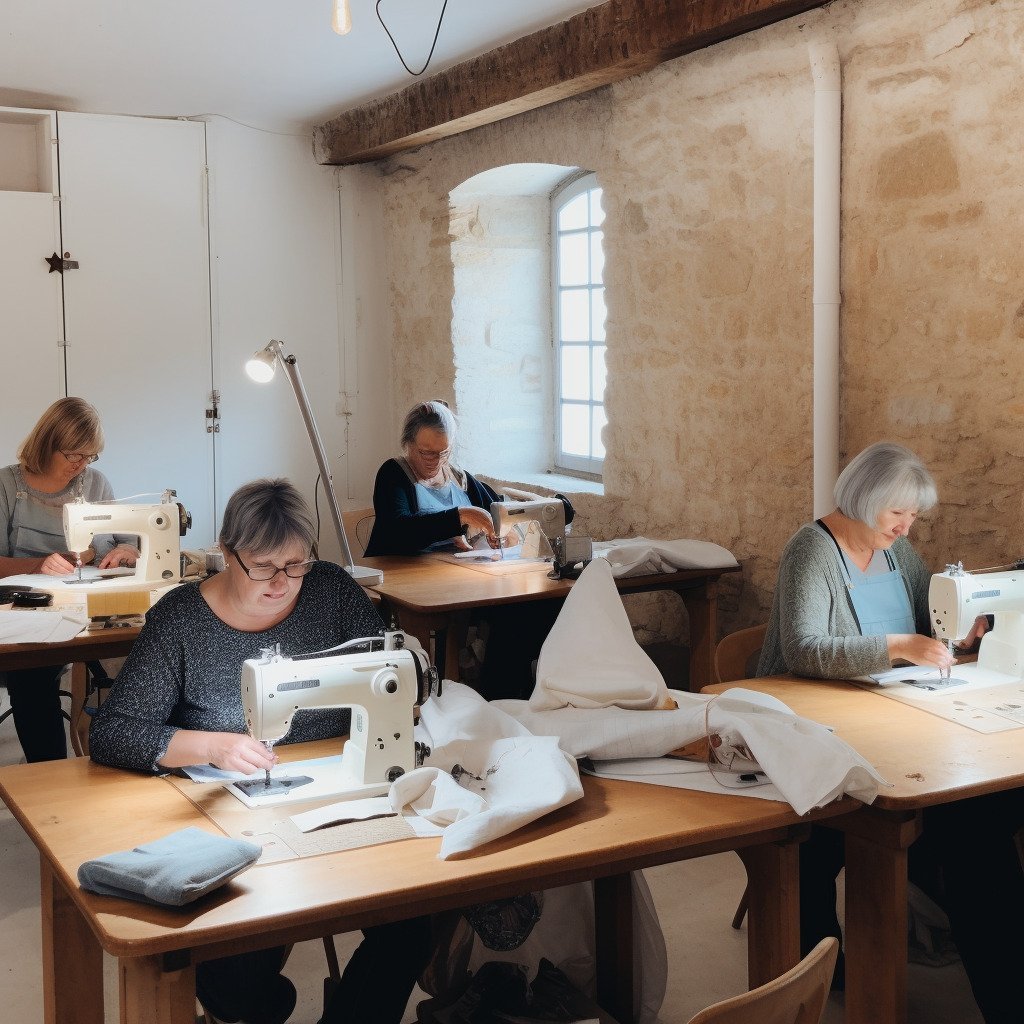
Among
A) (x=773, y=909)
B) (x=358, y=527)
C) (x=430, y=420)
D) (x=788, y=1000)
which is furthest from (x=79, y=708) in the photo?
(x=788, y=1000)

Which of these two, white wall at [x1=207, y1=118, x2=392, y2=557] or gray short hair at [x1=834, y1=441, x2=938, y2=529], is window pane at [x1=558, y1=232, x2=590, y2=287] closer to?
white wall at [x1=207, y1=118, x2=392, y2=557]

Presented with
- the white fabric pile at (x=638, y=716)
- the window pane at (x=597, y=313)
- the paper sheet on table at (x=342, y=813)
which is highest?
the window pane at (x=597, y=313)

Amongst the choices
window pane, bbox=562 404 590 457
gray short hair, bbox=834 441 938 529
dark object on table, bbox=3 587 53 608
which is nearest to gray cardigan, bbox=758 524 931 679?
gray short hair, bbox=834 441 938 529

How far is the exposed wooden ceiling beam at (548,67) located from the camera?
13.3 feet

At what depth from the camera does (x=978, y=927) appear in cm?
246

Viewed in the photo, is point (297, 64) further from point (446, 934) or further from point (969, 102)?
point (446, 934)

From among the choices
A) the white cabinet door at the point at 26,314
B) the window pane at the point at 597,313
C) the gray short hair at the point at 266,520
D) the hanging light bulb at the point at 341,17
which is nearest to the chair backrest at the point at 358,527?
the window pane at the point at 597,313

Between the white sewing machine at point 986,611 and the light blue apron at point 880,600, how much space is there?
223 millimetres

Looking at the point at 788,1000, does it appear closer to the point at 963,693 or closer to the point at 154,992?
the point at 154,992

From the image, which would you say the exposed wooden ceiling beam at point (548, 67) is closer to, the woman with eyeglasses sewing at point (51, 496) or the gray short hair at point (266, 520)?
the woman with eyeglasses sewing at point (51, 496)

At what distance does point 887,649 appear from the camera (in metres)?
2.79

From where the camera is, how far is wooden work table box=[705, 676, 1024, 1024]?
209cm

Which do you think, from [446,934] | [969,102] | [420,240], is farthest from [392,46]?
[446,934]

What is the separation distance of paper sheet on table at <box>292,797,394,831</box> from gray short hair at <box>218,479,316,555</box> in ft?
1.76
